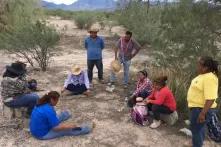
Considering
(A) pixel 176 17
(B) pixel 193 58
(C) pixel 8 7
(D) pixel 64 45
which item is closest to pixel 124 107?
(B) pixel 193 58

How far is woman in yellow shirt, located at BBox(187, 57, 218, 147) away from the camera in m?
6.29

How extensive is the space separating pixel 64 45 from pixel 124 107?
1116 cm

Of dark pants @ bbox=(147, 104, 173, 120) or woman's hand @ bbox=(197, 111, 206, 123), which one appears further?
dark pants @ bbox=(147, 104, 173, 120)

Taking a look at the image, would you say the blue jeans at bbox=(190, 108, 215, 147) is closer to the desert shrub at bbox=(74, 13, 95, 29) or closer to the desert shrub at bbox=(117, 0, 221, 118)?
the desert shrub at bbox=(117, 0, 221, 118)

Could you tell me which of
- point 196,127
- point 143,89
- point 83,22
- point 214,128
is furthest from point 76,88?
point 83,22

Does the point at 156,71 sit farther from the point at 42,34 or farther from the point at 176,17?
the point at 42,34

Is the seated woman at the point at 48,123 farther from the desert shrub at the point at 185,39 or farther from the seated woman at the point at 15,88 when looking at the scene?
the desert shrub at the point at 185,39

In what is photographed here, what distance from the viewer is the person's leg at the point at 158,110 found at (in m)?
8.34

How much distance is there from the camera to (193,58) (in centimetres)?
1021

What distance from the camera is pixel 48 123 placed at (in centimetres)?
768

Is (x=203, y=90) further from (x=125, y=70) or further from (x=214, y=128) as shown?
(x=125, y=70)

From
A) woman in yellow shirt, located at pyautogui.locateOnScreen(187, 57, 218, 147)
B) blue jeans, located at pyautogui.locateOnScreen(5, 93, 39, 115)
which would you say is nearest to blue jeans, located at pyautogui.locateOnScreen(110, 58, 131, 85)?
blue jeans, located at pyautogui.locateOnScreen(5, 93, 39, 115)

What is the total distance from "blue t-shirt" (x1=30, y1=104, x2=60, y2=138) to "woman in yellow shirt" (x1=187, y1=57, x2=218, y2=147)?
7.97 ft

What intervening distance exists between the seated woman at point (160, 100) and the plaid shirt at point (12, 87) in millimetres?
2467
